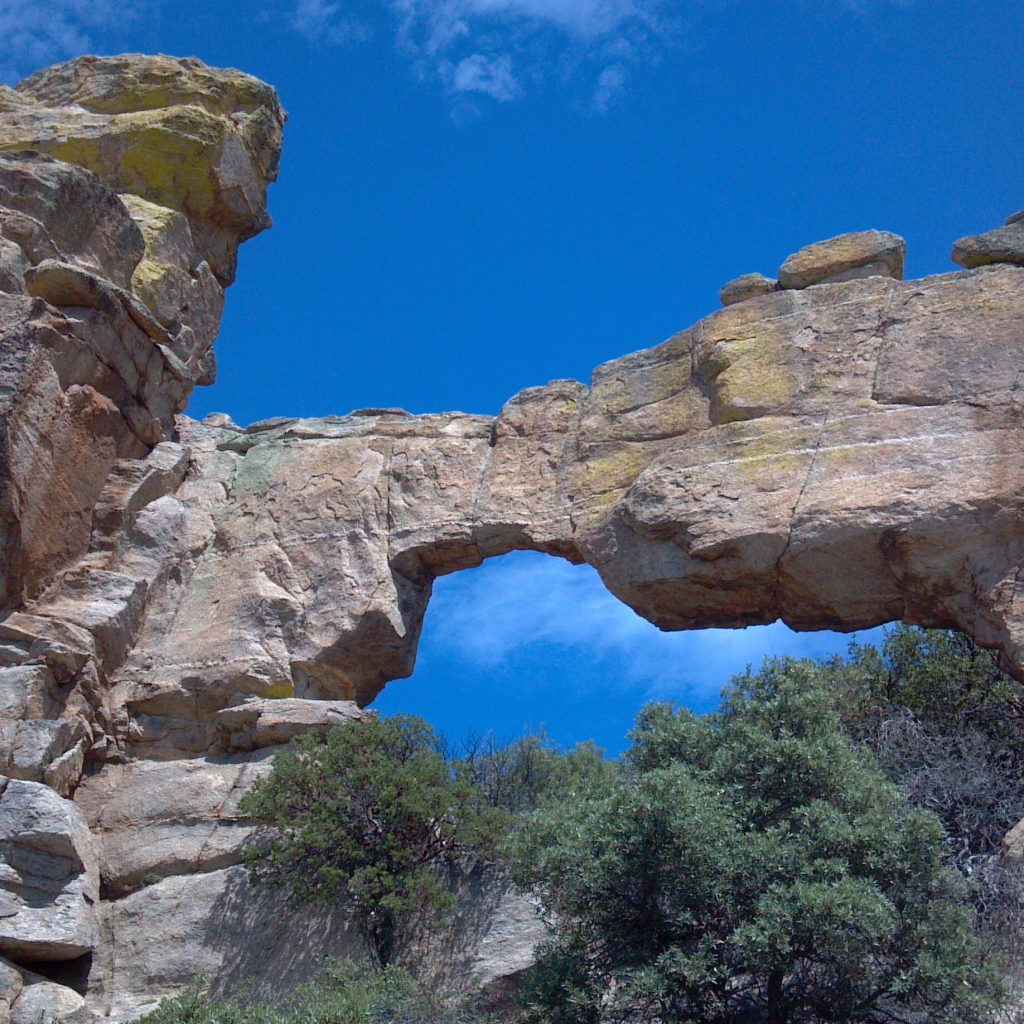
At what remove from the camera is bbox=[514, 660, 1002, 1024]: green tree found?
9.08m

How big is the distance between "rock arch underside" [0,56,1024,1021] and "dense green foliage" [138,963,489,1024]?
0.75 metres

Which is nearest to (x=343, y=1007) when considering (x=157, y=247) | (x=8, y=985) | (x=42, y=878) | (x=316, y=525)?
(x=8, y=985)

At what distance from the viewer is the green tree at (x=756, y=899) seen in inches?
357

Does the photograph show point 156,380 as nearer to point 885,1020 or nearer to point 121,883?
point 121,883

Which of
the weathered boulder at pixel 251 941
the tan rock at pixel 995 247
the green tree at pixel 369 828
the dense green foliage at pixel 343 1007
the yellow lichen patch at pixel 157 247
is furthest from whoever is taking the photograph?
the yellow lichen patch at pixel 157 247

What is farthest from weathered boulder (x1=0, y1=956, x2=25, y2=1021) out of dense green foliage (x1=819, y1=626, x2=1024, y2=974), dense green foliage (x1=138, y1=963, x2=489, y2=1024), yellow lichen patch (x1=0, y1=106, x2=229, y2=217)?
yellow lichen patch (x1=0, y1=106, x2=229, y2=217)

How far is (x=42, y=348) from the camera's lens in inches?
509

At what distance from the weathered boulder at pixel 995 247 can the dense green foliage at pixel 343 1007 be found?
7407 millimetres

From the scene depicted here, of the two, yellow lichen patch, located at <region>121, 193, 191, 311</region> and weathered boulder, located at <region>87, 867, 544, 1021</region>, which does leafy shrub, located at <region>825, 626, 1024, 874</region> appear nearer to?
weathered boulder, located at <region>87, 867, 544, 1021</region>

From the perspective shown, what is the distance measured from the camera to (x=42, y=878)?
11.1 meters

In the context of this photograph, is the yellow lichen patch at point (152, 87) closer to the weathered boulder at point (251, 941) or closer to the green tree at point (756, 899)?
the weathered boulder at point (251, 941)

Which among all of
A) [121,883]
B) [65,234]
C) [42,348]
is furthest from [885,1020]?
[65,234]

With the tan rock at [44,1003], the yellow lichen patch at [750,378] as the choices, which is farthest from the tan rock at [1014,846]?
the tan rock at [44,1003]

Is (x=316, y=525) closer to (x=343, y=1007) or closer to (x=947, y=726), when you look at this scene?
(x=343, y=1007)
